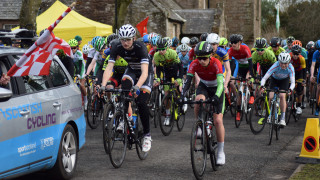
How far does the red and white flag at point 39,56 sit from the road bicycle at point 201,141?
2018 mm

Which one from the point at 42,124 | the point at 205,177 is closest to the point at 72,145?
the point at 42,124

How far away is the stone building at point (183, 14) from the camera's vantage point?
132ft

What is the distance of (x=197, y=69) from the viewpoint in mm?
8188

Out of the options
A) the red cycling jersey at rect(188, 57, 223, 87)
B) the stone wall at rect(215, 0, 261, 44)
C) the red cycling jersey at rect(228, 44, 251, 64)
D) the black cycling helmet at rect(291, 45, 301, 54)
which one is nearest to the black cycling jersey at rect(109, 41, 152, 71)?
the red cycling jersey at rect(188, 57, 223, 87)

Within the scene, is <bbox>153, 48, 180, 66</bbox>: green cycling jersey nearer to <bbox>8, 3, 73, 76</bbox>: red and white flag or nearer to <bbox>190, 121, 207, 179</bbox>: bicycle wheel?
<bbox>190, 121, 207, 179</bbox>: bicycle wheel

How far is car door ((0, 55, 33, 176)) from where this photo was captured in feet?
17.9

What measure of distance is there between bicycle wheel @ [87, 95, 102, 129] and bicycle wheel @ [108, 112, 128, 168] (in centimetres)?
421

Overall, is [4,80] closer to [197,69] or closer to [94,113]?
[197,69]


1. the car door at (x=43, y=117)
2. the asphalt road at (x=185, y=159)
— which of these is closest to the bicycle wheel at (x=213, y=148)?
the asphalt road at (x=185, y=159)

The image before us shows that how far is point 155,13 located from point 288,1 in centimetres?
4385

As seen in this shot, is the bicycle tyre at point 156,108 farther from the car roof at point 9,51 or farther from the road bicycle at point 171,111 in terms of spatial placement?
the car roof at point 9,51

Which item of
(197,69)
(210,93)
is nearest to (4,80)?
(197,69)

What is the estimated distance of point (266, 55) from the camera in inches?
531

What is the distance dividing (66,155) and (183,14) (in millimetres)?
45194
